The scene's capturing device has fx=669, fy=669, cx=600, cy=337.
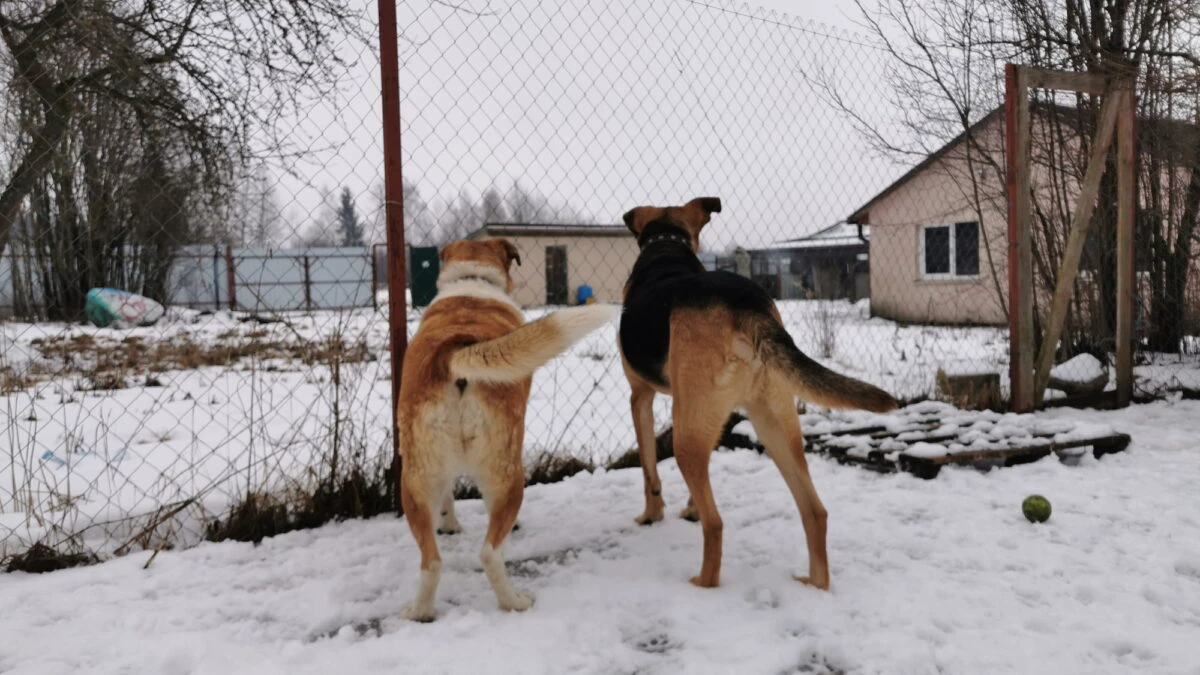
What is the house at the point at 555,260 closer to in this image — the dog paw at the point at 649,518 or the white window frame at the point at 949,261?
the white window frame at the point at 949,261

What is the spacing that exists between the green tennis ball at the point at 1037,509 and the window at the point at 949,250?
11927 mm

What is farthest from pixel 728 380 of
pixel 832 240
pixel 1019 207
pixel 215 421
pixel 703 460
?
pixel 832 240

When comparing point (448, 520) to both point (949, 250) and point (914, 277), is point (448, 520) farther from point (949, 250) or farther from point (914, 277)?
point (914, 277)

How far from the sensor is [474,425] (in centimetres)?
212

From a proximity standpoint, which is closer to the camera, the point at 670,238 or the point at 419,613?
the point at 419,613

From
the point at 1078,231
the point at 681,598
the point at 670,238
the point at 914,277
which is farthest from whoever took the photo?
the point at 914,277

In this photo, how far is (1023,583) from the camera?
2.27m

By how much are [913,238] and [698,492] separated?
14.3 metres

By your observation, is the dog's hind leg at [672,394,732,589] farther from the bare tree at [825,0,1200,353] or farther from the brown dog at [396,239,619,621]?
the bare tree at [825,0,1200,353]

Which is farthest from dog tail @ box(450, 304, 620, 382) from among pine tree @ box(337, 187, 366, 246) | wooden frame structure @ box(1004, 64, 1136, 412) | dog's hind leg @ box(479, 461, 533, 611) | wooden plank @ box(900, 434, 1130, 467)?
wooden frame structure @ box(1004, 64, 1136, 412)

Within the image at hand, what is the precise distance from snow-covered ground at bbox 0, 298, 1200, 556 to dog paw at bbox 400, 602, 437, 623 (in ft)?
3.82

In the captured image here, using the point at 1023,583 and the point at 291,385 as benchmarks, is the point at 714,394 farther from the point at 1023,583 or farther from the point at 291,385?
the point at 291,385

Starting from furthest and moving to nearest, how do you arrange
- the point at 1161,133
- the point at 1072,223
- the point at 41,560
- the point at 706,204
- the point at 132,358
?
the point at 132,358 → the point at 1161,133 → the point at 1072,223 → the point at 706,204 → the point at 41,560

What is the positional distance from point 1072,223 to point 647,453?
3.81m
